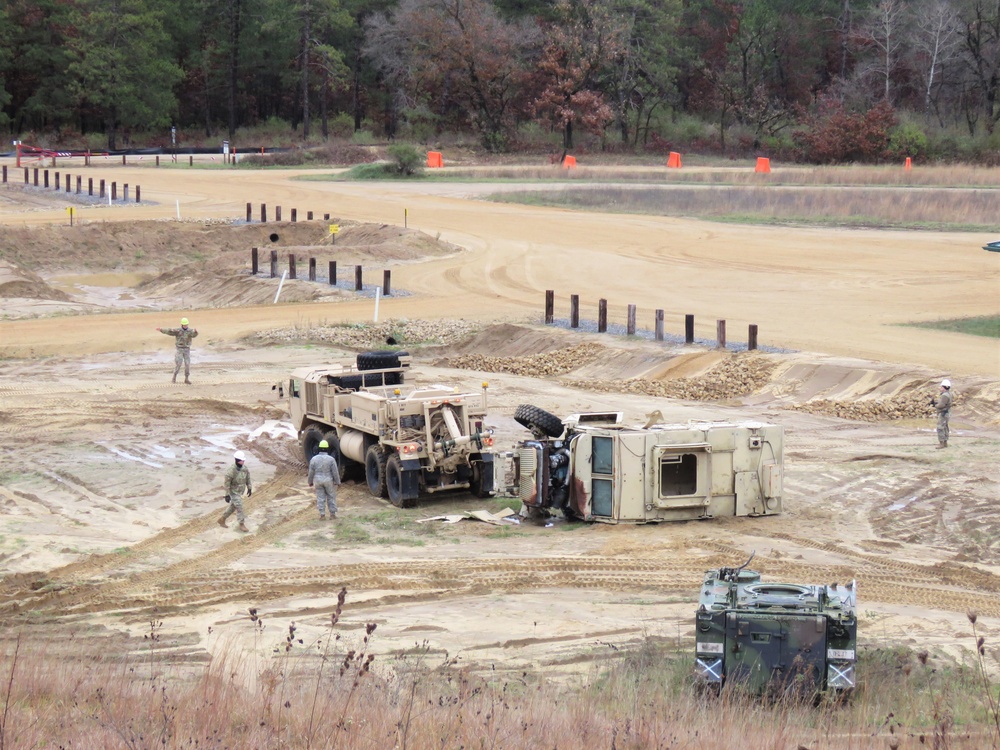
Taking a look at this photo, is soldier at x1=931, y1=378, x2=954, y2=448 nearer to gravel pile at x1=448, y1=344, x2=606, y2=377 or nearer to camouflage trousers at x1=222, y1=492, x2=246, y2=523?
gravel pile at x1=448, y1=344, x2=606, y2=377

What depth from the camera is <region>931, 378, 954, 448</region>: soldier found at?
69.4ft

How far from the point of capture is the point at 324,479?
18578 mm

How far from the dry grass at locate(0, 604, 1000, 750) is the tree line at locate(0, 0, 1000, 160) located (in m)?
69.0

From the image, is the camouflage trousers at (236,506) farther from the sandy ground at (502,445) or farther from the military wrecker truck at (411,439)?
the military wrecker truck at (411,439)

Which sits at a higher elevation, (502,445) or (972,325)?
(972,325)

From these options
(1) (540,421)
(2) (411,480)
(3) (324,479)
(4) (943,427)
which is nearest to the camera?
(3) (324,479)

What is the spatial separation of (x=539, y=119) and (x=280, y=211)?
3613cm

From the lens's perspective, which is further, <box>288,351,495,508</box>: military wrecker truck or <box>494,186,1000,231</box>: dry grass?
<box>494,186,1000,231</box>: dry grass

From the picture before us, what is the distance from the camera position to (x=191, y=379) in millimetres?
29047

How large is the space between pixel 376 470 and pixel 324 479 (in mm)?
1458

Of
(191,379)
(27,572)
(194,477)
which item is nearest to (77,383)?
(191,379)

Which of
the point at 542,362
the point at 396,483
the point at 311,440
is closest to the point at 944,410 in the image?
the point at 396,483

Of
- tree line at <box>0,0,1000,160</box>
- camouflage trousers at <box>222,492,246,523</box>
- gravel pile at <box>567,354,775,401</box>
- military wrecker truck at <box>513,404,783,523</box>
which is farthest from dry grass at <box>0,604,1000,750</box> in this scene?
tree line at <box>0,0,1000,160</box>

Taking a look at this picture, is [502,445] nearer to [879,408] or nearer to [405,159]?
[879,408]
